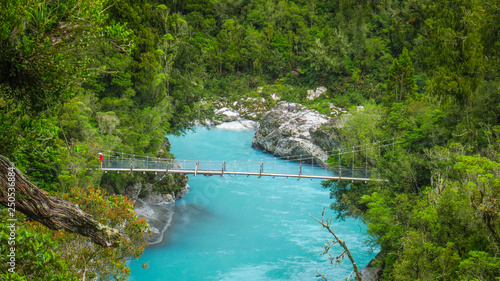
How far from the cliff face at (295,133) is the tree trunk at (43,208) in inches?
741

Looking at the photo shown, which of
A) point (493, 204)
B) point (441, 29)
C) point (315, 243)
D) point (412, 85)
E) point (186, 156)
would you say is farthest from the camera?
point (186, 156)

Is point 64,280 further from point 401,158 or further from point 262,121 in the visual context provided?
point 262,121

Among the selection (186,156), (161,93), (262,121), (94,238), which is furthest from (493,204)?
(262,121)

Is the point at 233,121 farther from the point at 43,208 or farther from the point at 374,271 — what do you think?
the point at 43,208

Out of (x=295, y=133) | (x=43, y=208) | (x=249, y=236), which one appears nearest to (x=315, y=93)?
(x=295, y=133)

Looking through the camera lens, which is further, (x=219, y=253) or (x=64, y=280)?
(x=219, y=253)

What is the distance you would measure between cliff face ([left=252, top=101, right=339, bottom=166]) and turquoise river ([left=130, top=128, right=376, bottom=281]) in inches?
111

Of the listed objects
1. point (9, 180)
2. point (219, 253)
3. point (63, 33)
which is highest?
point (63, 33)

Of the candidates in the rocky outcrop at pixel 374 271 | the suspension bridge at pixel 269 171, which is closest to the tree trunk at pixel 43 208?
the rocky outcrop at pixel 374 271

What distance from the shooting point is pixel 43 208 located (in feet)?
10.7

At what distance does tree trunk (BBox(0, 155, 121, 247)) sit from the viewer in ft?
10.1

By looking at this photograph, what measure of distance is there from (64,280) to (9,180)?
860mm

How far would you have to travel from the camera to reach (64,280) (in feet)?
10.5

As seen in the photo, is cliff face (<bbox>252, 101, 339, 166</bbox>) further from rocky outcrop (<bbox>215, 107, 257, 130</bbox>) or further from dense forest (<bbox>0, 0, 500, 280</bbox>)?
rocky outcrop (<bbox>215, 107, 257, 130</bbox>)
